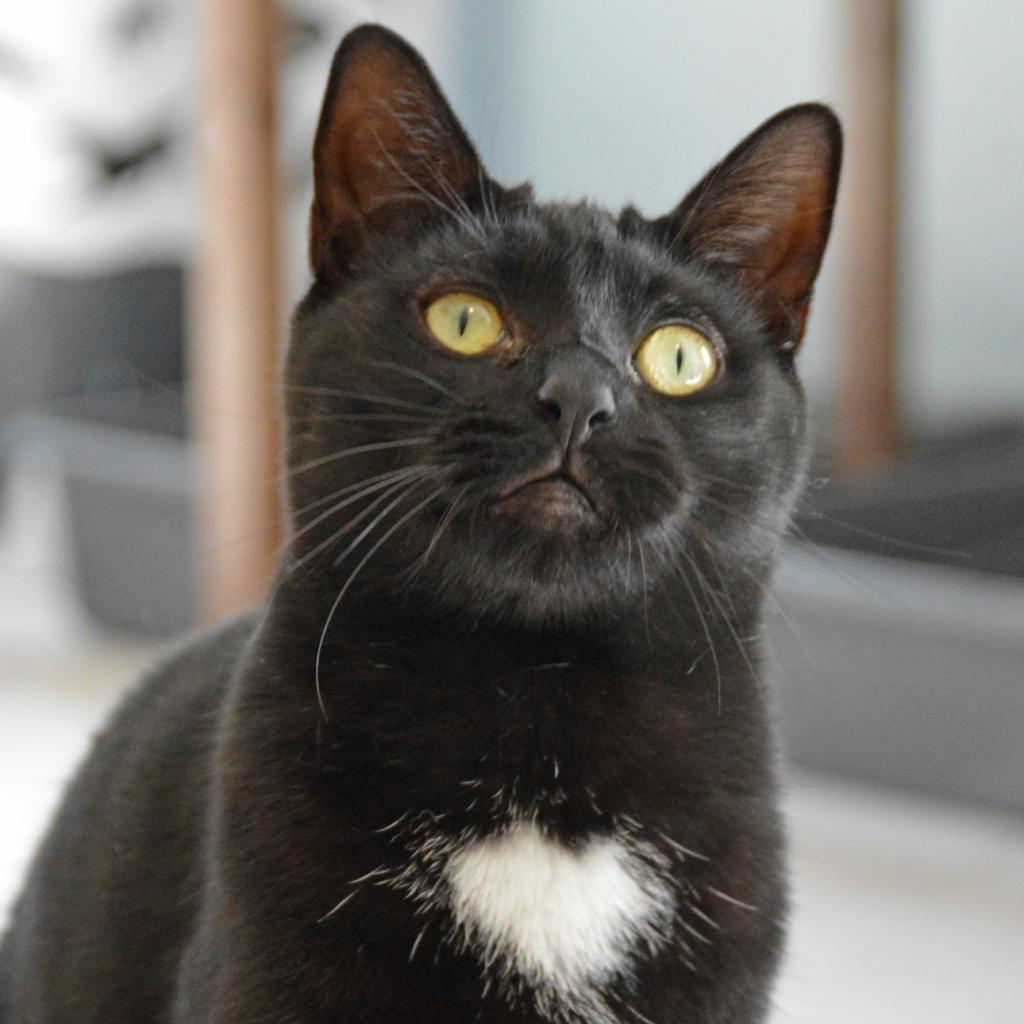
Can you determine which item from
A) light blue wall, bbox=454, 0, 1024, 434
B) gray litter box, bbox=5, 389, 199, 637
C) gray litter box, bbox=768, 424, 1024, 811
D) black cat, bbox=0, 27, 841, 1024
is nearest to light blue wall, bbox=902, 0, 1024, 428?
light blue wall, bbox=454, 0, 1024, 434

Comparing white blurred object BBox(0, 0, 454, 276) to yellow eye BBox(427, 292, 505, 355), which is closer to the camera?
yellow eye BBox(427, 292, 505, 355)

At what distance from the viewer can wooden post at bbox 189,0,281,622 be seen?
54.9 inches

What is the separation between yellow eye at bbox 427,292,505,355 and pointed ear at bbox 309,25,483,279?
0.08 meters

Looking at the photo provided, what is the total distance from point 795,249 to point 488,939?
42cm

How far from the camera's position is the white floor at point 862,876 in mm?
1222

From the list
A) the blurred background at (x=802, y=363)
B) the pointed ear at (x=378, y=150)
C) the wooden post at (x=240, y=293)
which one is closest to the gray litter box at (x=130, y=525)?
the blurred background at (x=802, y=363)

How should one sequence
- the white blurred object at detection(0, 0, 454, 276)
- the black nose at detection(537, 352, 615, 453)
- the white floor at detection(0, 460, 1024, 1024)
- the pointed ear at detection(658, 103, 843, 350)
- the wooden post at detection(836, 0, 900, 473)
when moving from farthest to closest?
the white blurred object at detection(0, 0, 454, 276)
the wooden post at detection(836, 0, 900, 473)
the white floor at detection(0, 460, 1024, 1024)
the pointed ear at detection(658, 103, 843, 350)
the black nose at detection(537, 352, 615, 453)

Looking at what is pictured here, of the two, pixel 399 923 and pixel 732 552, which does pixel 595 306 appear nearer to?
pixel 732 552

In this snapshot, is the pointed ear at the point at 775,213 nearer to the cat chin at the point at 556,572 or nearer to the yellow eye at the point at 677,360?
the yellow eye at the point at 677,360

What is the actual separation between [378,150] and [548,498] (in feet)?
0.78

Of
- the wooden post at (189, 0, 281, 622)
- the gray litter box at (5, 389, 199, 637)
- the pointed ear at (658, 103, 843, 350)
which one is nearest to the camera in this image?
the pointed ear at (658, 103, 843, 350)

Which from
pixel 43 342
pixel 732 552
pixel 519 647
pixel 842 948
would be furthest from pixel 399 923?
pixel 43 342

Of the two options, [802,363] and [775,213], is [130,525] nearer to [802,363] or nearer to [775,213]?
[802,363]

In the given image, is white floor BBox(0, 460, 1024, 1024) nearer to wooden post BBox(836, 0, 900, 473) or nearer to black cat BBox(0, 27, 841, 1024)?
black cat BBox(0, 27, 841, 1024)
